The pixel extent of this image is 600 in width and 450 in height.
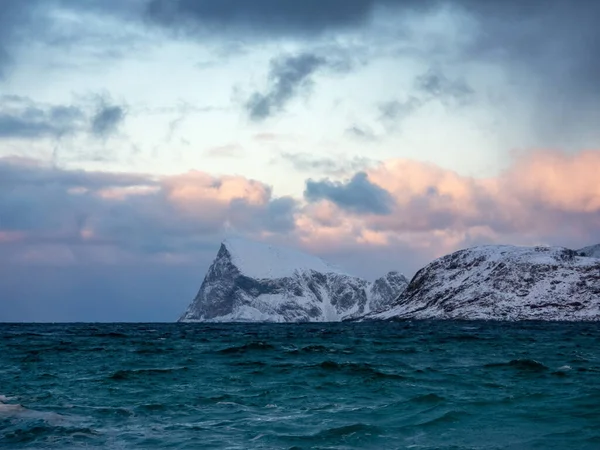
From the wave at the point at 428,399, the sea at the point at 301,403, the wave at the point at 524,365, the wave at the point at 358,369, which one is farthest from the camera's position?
the wave at the point at 524,365

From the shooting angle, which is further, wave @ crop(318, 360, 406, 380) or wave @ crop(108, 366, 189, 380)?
wave @ crop(108, 366, 189, 380)

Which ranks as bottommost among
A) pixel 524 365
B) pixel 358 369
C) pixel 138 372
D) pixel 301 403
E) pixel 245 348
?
pixel 301 403

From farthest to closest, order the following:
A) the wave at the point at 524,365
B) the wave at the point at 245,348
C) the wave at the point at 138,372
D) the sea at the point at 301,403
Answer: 1. the wave at the point at 245,348
2. the wave at the point at 524,365
3. the wave at the point at 138,372
4. the sea at the point at 301,403

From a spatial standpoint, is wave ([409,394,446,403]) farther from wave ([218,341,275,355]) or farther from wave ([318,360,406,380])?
wave ([218,341,275,355])

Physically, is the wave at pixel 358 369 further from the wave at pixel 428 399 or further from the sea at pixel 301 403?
the wave at pixel 428 399

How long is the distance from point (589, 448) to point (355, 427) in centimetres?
892

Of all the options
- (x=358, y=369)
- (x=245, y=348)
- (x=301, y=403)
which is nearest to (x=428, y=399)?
(x=301, y=403)

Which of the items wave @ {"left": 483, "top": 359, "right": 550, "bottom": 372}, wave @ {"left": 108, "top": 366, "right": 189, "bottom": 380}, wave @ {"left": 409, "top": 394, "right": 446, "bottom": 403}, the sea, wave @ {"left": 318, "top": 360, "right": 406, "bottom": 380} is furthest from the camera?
wave @ {"left": 483, "top": 359, "right": 550, "bottom": 372}

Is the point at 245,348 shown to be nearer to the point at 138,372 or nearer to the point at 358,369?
the point at 138,372

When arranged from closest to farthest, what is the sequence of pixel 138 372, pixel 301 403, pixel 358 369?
pixel 301 403 < pixel 138 372 < pixel 358 369

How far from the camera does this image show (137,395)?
3950 cm

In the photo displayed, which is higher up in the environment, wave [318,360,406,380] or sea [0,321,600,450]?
wave [318,360,406,380]

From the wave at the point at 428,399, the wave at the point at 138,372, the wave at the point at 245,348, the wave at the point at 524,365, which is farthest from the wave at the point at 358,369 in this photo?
the wave at the point at 245,348

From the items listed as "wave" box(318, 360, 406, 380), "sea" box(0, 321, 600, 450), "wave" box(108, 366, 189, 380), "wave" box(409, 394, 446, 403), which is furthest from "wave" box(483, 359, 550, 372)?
"wave" box(108, 366, 189, 380)
